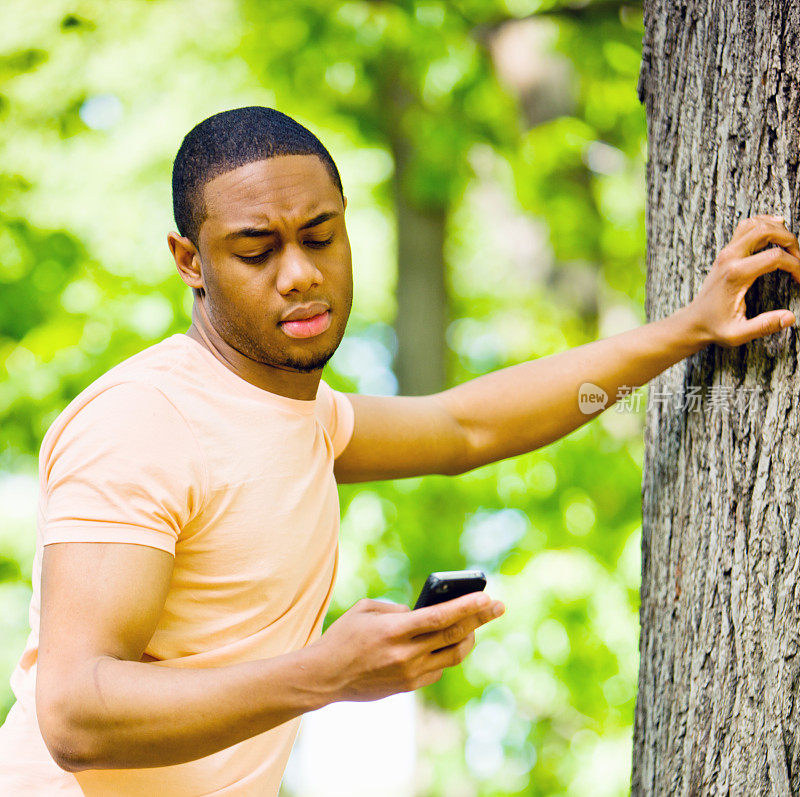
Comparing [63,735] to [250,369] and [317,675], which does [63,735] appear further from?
[250,369]

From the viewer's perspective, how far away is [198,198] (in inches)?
68.9

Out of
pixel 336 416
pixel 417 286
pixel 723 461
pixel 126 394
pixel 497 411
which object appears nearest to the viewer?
pixel 126 394

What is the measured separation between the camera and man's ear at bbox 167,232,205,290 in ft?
5.99

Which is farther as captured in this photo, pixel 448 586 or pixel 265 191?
pixel 265 191

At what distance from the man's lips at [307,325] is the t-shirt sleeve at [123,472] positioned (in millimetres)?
268

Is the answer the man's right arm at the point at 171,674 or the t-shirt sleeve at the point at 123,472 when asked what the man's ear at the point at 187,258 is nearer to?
the t-shirt sleeve at the point at 123,472

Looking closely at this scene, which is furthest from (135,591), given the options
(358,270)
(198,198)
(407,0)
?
(358,270)

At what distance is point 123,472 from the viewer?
1524 millimetres

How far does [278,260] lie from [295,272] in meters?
0.05

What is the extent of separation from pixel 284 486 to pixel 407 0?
4507mm

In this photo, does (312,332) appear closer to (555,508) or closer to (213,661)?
(213,661)

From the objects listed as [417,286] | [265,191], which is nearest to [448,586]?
[265,191]

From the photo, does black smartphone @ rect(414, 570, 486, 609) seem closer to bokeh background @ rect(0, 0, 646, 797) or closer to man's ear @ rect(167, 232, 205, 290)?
man's ear @ rect(167, 232, 205, 290)

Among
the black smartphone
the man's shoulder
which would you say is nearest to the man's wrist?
the black smartphone
